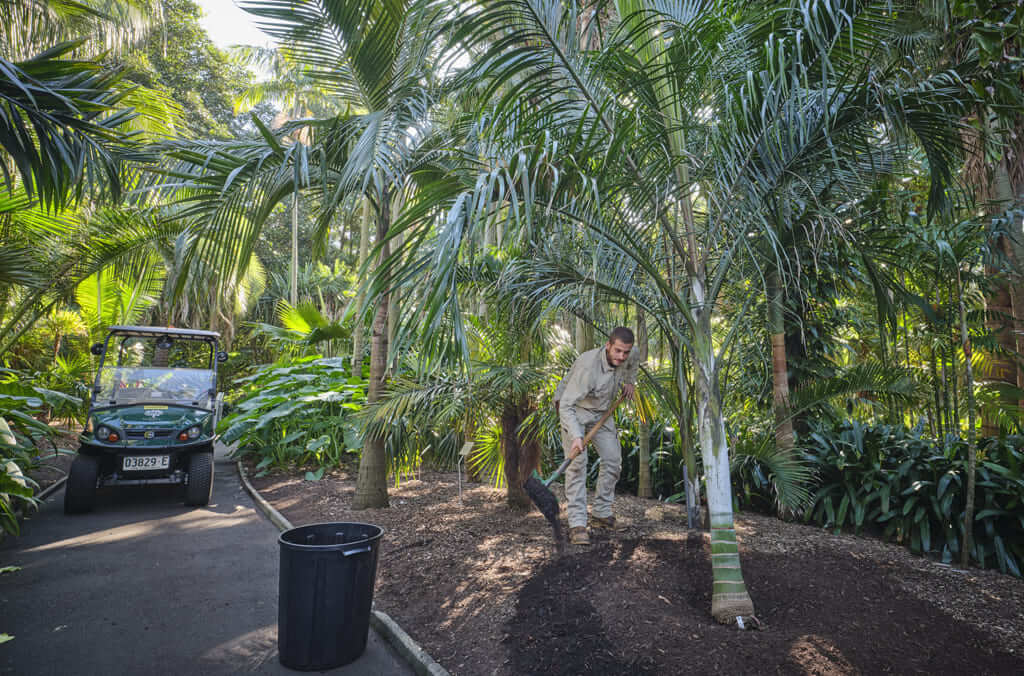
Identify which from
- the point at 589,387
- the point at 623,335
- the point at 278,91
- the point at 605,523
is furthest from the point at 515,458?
the point at 278,91

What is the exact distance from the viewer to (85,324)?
1293 cm

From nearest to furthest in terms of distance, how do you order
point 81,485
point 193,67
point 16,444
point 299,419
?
point 16,444, point 81,485, point 299,419, point 193,67

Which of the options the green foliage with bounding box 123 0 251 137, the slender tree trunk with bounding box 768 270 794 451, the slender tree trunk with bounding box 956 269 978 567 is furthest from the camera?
the green foliage with bounding box 123 0 251 137

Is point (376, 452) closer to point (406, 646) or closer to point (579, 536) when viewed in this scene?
point (579, 536)

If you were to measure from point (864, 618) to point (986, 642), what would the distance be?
59cm

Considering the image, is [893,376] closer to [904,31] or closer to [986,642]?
[986,642]

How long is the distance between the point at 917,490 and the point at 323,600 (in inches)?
199

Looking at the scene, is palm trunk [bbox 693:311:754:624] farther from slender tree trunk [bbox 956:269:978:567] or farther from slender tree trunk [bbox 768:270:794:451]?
slender tree trunk [bbox 768:270:794:451]

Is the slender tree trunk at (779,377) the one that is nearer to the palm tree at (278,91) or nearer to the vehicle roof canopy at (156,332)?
the vehicle roof canopy at (156,332)

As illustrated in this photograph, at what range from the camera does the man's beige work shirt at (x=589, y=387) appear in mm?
4809

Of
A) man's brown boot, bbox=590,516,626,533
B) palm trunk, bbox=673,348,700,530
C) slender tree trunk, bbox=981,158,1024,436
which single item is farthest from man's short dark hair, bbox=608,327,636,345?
slender tree trunk, bbox=981,158,1024,436

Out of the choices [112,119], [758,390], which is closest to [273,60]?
[112,119]

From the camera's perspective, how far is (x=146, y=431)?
22.2 feet

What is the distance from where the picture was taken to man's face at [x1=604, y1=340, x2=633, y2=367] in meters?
4.63
